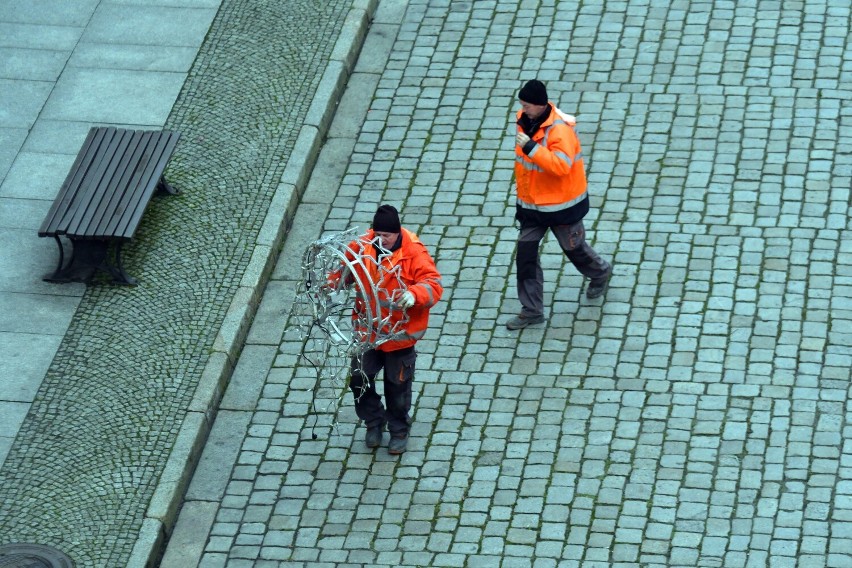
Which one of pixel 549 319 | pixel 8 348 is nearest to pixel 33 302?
pixel 8 348

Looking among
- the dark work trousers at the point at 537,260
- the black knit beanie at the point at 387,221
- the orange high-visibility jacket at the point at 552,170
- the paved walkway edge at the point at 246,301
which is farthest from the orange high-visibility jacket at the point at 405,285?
the paved walkway edge at the point at 246,301

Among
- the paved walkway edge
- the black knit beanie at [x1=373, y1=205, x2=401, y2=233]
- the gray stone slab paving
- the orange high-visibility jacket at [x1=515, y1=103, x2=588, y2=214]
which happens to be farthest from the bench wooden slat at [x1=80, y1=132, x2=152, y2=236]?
the orange high-visibility jacket at [x1=515, y1=103, x2=588, y2=214]

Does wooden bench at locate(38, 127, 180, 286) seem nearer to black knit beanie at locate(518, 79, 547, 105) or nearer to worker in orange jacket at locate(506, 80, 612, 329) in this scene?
worker in orange jacket at locate(506, 80, 612, 329)

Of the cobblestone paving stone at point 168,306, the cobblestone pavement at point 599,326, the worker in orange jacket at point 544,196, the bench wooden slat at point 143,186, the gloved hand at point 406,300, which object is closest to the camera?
the gloved hand at point 406,300

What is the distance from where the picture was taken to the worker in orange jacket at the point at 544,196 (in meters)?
10.7

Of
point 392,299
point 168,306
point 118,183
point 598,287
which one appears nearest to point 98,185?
point 118,183

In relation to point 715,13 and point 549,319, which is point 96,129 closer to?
point 549,319

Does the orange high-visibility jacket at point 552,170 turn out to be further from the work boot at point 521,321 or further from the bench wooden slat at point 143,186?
the bench wooden slat at point 143,186

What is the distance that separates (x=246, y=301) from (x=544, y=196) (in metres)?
2.46

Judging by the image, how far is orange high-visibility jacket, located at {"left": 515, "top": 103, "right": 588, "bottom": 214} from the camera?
35.2ft

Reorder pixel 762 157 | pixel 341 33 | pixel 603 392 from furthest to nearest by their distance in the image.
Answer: pixel 341 33 < pixel 762 157 < pixel 603 392

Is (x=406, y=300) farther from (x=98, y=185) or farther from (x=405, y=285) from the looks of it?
(x=98, y=185)

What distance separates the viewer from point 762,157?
41.8 ft

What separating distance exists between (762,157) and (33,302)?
598cm
